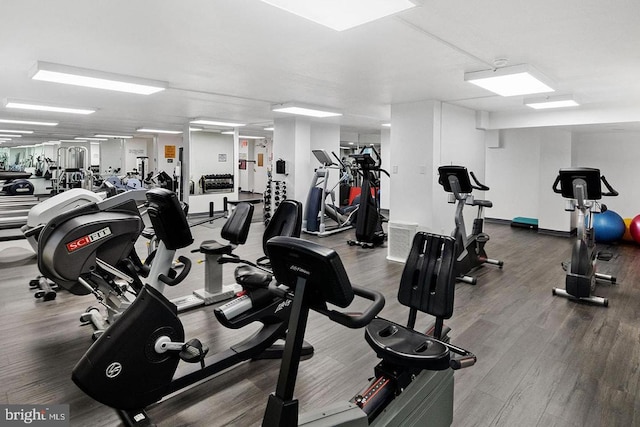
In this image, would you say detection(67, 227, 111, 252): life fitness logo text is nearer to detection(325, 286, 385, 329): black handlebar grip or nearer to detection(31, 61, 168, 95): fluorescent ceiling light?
detection(31, 61, 168, 95): fluorescent ceiling light

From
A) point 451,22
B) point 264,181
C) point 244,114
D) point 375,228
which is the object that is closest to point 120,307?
point 451,22

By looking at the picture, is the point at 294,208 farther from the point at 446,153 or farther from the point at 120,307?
the point at 446,153

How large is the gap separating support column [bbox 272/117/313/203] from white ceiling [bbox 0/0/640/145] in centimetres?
250

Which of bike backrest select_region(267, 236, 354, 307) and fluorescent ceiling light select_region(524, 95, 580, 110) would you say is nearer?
bike backrest select_region(267, 236, 354, 307)

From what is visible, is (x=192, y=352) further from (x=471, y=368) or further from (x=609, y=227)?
(x=609, y=227)

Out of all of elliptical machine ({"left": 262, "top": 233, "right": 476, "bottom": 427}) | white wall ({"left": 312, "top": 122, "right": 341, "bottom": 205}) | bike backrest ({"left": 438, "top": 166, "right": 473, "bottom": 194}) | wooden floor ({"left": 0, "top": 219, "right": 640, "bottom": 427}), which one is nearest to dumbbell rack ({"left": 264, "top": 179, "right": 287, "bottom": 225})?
white wall ({"left": 312, "top": 122, "right": 341, "bottom": 205})

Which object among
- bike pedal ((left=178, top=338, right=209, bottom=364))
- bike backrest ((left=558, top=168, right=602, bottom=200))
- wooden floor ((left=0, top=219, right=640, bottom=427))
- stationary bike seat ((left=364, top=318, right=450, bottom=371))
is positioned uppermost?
bike backrest ((left=558, top=168, right=602, bottom=200))

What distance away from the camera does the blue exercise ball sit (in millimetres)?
6633

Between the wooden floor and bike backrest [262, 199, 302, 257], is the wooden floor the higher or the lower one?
the lower one

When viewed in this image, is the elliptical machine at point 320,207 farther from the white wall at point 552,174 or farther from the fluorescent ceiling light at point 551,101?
the white wall at point 552,174

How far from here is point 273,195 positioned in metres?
8.08

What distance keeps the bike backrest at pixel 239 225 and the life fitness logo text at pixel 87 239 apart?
921 millimetres

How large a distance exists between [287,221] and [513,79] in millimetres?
2487

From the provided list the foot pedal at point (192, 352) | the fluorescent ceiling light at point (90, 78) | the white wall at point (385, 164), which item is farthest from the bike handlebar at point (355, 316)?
the white wall at point (385, 164)
